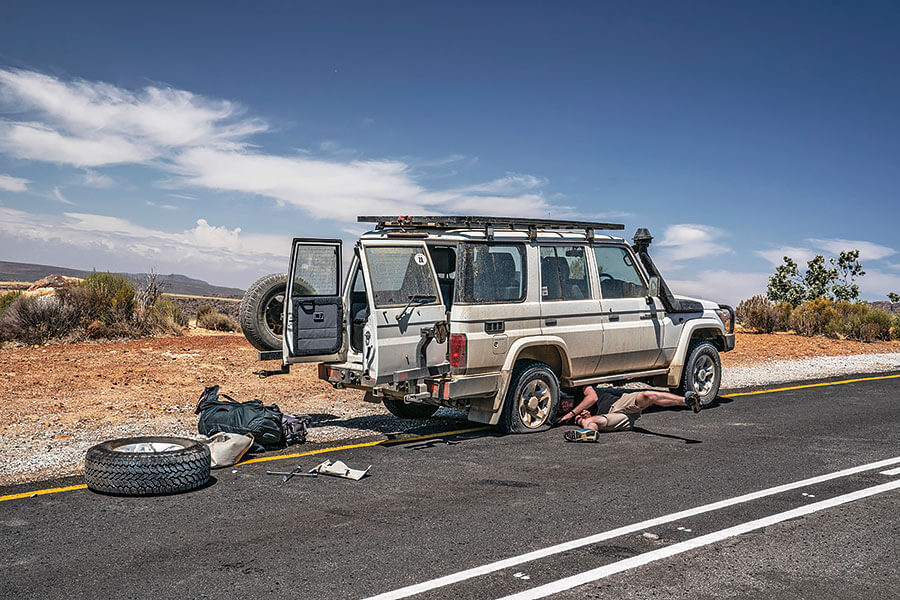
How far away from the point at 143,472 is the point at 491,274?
14.0 ft

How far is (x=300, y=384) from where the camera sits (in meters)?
13.8

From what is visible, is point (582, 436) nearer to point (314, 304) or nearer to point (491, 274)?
point (491, 274)

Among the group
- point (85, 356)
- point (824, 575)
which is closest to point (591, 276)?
point (824, 575)

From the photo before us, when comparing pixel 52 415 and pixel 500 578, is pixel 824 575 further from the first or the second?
pixel 52 415

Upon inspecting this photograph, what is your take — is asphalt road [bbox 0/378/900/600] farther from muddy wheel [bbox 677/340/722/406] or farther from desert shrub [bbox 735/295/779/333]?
desert shrub [bbox 735/295/779/333]

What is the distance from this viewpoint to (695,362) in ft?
35.9

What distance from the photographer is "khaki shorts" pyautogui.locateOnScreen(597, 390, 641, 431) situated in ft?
30.4

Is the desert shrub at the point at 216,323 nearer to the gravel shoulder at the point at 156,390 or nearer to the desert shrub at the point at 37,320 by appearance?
the gravel shoulder at the point at 156,390

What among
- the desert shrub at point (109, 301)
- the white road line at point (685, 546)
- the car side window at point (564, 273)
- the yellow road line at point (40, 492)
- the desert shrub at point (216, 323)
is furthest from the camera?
the desert shrub at point (216, 323)

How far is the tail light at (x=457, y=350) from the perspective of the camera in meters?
8.41

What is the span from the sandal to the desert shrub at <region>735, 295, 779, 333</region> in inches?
872

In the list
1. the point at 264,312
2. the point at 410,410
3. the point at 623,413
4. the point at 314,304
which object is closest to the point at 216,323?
the point at 264,312

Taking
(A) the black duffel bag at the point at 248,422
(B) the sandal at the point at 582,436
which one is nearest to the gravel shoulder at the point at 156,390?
(A) the black duffel bag at the point at 248,422

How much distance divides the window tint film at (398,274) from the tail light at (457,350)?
0.49 m
